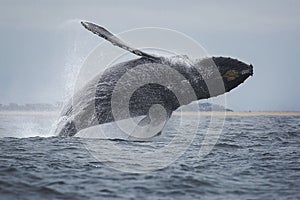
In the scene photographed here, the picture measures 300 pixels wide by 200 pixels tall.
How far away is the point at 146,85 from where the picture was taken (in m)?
11.4

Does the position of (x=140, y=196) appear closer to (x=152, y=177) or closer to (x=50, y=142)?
(x=152, y=177)

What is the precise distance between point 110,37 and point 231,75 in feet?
9.90

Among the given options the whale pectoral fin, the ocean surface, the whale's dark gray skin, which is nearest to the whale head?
the whale's dark gray skin

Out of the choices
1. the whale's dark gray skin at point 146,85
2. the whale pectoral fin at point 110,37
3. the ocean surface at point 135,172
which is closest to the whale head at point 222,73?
the whale's dark gray skin at point 146,85

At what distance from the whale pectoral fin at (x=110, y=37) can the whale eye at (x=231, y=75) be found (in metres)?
1.72

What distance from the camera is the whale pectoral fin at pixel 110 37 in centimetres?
1098

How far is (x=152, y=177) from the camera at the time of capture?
319 inches

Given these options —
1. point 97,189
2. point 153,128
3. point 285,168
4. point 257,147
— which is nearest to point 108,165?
point 97,189

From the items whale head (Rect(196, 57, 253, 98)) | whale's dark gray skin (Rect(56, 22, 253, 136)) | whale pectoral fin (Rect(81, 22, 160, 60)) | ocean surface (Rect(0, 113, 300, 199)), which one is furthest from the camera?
whale head (Rect(196, 57, 253, 98))

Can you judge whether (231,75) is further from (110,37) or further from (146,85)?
(110,37)

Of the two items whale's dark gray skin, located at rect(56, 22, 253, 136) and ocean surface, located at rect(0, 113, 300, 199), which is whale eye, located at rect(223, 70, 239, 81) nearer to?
whale's dark gray skin, located at rect(56, 22, 253, 136)

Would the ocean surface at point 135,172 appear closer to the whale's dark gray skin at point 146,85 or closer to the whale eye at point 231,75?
the whale's dark gray skin at point 146,85

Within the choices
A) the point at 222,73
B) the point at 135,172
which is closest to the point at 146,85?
the point at 222,73

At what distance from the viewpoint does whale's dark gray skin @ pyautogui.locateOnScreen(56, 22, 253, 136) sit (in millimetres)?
11117
